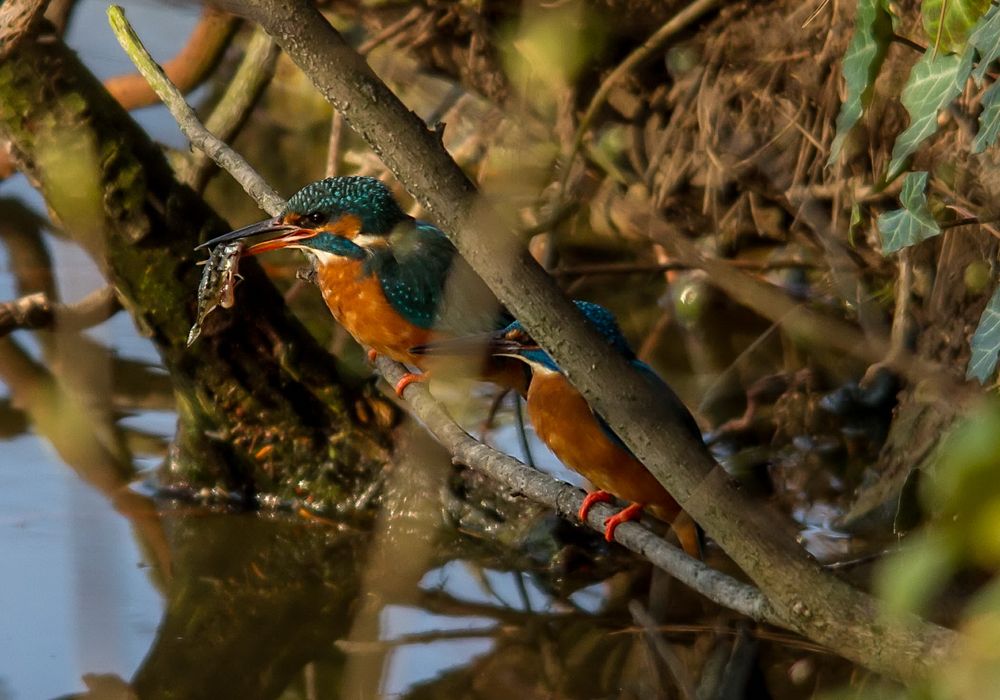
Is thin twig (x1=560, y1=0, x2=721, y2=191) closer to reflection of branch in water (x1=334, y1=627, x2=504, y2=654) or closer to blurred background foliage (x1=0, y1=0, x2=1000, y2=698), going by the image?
blurred background foliage (x1=0, y1=0, x2=1000, y2=698)

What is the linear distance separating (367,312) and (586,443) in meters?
0.76

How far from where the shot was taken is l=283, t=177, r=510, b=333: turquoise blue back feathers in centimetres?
348

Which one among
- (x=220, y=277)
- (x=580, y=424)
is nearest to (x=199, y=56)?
(x=220, y=277)

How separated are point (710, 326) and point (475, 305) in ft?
7.28

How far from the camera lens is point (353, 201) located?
3.60 m

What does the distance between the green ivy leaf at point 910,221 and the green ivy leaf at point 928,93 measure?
11cm

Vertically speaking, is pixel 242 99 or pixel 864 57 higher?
pixel 242 99

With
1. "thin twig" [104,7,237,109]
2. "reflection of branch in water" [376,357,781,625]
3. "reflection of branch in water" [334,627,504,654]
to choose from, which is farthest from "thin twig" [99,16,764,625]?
"thin twig" [104,7,237,109]

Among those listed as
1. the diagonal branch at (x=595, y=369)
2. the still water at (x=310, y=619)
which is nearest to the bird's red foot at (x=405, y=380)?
the still water at (x=310, y=619)

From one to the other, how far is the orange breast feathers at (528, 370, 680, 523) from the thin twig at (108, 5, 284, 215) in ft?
2.66

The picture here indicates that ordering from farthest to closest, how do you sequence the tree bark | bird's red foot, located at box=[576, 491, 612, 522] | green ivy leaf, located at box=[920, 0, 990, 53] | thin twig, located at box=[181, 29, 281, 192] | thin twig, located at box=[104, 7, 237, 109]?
thin twig, located at box=[104, 7, 237, 109] → thin twig, located at box=[181, 29, 281, 192] → the tree bark → bird's red foot, located at box=[576, 491, 612, 522] → green ivy leaf, located at box=[920, 0, 990, 53]

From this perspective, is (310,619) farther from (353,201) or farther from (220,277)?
(353,201)

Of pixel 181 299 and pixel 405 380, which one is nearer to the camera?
pixel 405 380

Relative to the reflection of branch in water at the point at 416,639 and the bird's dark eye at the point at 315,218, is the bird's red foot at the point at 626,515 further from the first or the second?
the bird's dark eye at the point at 315,218
